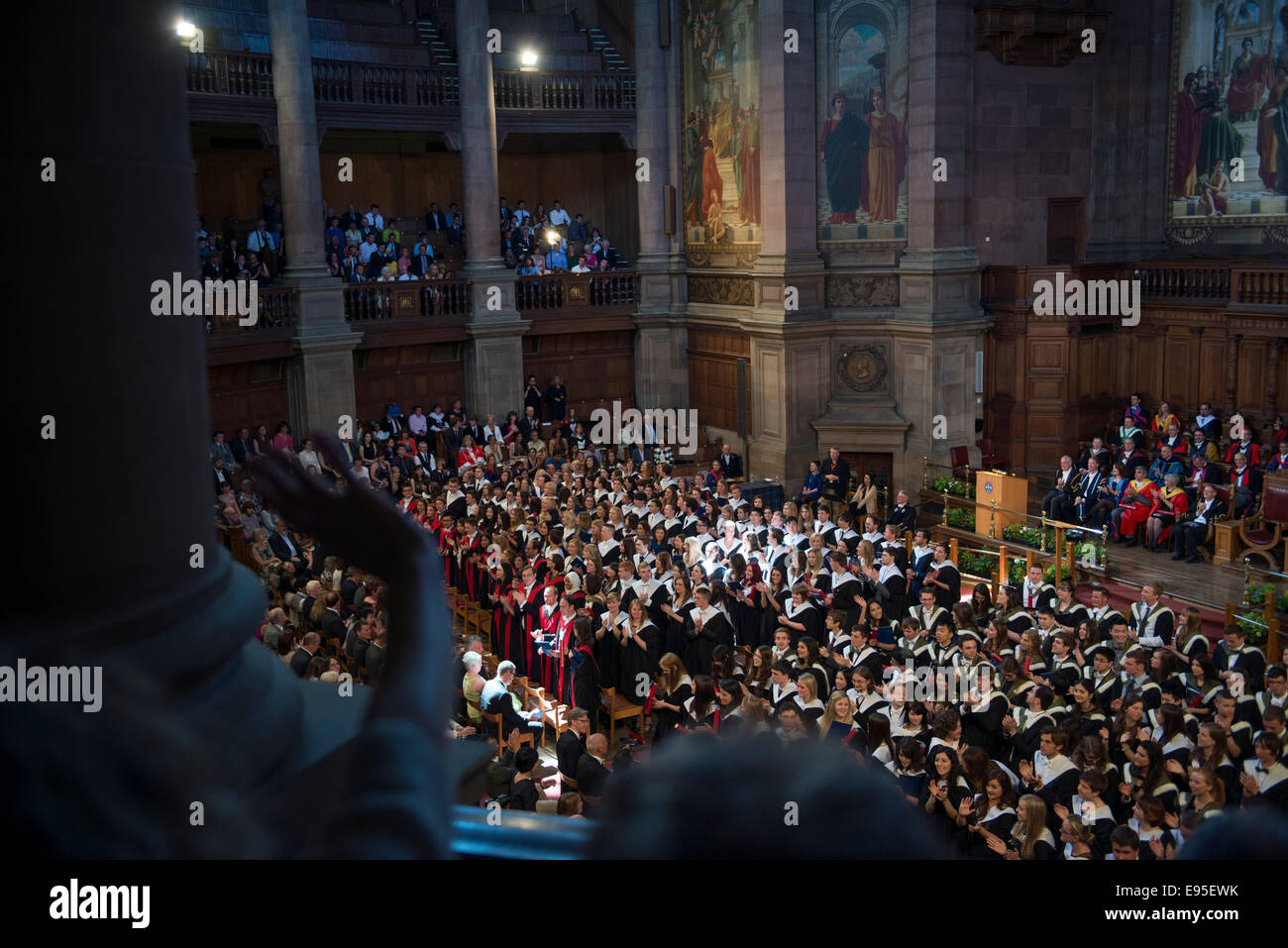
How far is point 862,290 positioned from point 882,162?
7.56 feet

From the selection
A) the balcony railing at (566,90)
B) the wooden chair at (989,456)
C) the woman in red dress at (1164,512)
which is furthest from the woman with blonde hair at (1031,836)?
the balcony railing at (566,90)

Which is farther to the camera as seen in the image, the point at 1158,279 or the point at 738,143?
the point at 738,143

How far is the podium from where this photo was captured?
56.3ft

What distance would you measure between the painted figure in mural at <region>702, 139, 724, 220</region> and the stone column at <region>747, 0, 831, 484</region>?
178cm

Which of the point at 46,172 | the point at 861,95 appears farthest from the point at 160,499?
the point at 861,95

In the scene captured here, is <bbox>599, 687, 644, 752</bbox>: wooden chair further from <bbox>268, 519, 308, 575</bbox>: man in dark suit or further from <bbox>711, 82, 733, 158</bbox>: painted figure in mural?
<bbox>711, 82, 733, 158</bbox>: painted figure in mural

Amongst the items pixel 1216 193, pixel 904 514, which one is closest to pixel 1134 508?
pixel 904 514

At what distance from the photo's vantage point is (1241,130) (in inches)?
825

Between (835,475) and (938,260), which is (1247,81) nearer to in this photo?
(938,260)

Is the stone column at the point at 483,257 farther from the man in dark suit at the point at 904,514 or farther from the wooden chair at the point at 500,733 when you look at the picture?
the wooden chair at the point at 500,733

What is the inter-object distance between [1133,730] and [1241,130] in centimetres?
1577

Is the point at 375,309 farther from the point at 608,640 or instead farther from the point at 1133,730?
the point at 1133,730

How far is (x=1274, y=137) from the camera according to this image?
20.3 meters

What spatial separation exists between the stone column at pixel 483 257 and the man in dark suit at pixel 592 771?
15621 millimetres
